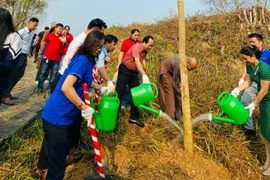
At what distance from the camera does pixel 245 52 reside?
3.09 m

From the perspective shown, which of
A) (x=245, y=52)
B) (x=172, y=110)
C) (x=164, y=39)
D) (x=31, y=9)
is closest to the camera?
(x=245, y=52)

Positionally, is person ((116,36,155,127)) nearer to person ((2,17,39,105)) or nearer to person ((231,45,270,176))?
person ((231,45,270,176))

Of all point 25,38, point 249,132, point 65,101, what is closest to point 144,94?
point 65,101

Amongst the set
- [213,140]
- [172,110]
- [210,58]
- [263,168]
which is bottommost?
[263,168]

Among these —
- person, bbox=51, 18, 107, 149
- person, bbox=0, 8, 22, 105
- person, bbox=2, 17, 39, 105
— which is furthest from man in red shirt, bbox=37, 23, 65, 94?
person, bbox=0, 8, 22, 105

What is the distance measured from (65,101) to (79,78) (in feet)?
0.77

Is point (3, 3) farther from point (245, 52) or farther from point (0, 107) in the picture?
point (245, 52)

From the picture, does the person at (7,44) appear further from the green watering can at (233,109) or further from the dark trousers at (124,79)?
the green watering can at (233,109)

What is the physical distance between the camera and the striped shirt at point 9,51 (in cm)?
276

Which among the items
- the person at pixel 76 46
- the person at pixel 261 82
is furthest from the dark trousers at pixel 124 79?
the person at pixel 261 82

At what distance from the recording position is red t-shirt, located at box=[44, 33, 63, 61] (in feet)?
17.2

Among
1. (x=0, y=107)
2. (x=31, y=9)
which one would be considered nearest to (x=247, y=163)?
(x=0, y=107)

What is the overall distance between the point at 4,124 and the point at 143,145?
1889 mm

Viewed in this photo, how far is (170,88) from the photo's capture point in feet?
14.2
